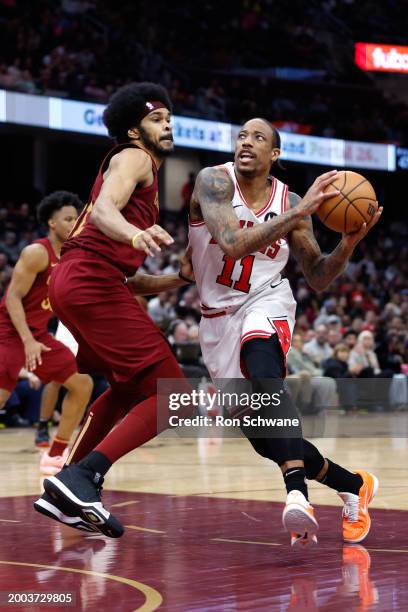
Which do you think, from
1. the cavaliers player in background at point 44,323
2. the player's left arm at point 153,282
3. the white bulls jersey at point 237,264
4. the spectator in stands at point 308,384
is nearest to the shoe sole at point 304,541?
the white bulls jersey at point 237,264

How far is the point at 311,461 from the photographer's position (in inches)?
192

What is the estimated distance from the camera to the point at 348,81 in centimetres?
3212

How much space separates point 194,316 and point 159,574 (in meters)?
12.8

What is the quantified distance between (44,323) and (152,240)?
3798 millimetres

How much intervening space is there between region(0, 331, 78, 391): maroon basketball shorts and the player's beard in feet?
9.86

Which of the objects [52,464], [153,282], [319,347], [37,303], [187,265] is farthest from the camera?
[319,347]

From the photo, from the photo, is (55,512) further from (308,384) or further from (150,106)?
(308,384)

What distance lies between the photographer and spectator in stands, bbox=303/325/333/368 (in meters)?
15.7

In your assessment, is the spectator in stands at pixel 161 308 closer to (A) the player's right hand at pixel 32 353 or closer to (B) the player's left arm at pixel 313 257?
(A) the player's right hand at pixel 32 353

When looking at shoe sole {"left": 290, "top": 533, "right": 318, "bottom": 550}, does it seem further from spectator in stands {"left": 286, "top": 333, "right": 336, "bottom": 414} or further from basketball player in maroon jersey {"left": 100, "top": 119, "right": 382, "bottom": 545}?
spectator in stands {"left": 286, "top": 333, "right": 336, "bottom": 414}

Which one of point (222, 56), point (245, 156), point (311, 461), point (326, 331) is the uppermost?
point (222, 56)

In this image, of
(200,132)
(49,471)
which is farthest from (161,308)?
(49,471)

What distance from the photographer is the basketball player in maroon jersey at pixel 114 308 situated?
14.9ft

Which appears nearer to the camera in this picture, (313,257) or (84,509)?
(84,509)
